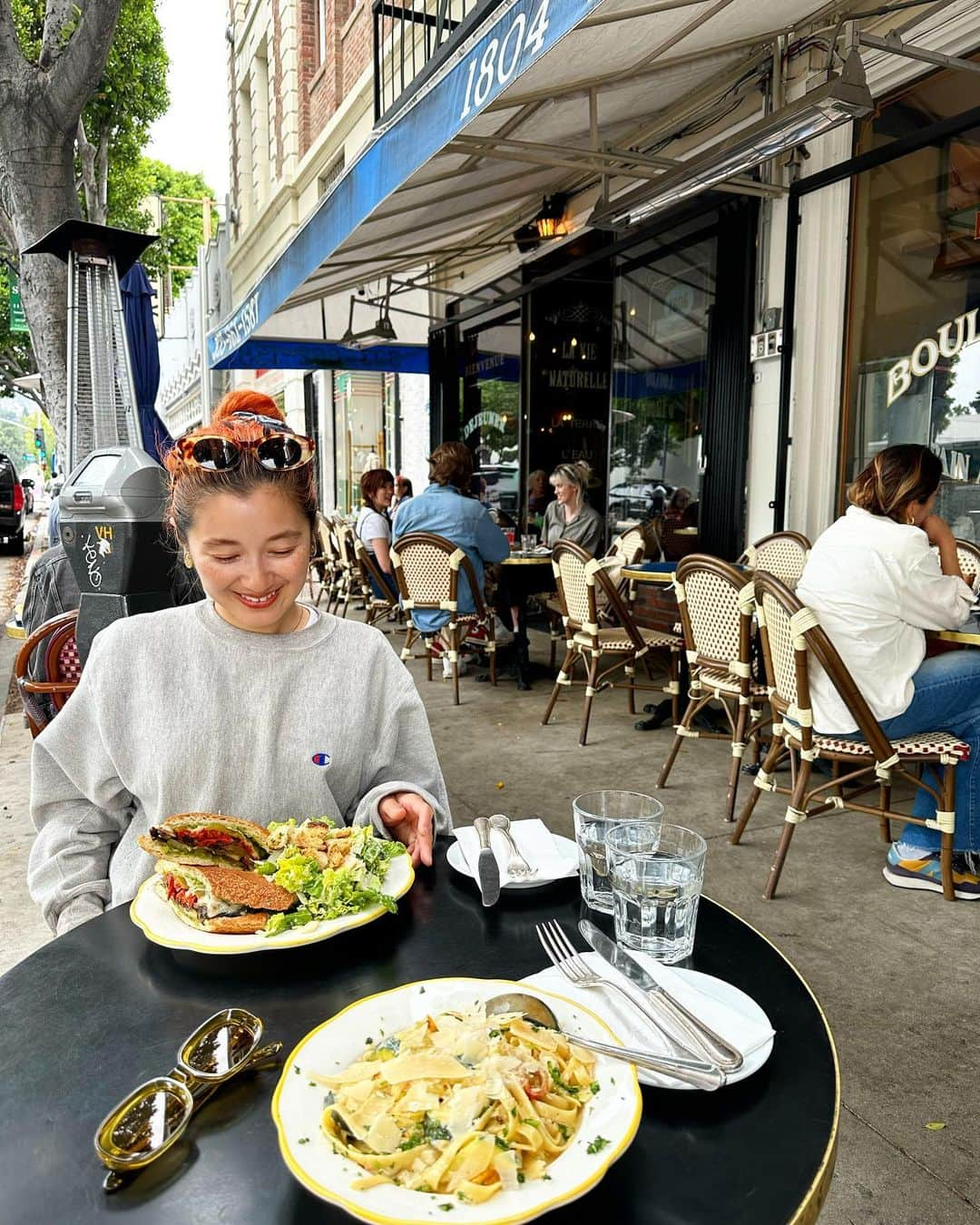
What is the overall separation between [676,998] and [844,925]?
2.32 m

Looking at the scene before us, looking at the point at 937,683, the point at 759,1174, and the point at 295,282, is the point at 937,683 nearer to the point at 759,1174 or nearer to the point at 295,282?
the point at 759,1174

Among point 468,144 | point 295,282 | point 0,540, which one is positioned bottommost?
point 0,540

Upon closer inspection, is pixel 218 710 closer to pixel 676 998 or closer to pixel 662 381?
pixel 676 998

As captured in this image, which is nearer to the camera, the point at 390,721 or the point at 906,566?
the point at 390,721

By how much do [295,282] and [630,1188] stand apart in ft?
18.3

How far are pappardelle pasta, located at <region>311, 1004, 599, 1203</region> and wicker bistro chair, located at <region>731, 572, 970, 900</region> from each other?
2469 millimetres

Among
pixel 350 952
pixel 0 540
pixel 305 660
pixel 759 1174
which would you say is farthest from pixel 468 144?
pixel 0 540

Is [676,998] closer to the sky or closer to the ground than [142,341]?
closer to the ground

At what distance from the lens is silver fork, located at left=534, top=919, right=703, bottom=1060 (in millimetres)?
853

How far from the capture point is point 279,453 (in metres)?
1.43

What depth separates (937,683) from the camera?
3.08m

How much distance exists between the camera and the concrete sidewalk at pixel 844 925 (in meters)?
1.85

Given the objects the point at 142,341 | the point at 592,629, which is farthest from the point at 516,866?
the point at 142,341

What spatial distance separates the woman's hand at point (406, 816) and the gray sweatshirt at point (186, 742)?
2 cm
